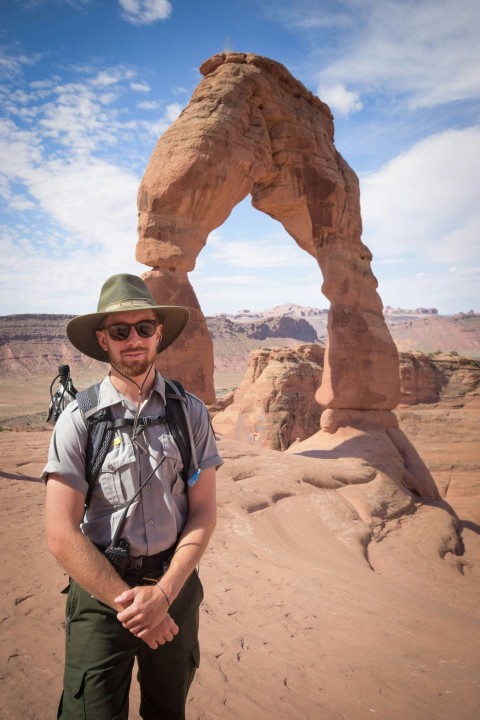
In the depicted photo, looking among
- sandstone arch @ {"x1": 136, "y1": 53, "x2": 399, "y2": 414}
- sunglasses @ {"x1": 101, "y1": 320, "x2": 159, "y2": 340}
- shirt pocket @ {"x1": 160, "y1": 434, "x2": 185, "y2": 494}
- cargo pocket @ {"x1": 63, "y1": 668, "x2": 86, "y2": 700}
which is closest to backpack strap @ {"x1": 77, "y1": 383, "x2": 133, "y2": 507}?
shirt pocket @ {"x1": 160, "y1": 434, "x2": 185, "y2": 494}

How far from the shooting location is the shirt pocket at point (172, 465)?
1745mm

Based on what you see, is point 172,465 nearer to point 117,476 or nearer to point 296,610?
point 117,476

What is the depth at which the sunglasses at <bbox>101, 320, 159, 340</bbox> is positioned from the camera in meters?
1.84

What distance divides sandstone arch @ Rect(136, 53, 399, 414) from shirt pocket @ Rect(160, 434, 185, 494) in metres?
6.41

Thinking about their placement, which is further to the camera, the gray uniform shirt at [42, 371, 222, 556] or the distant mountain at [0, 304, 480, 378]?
the distant mountain at [0, 304, 480, 378]

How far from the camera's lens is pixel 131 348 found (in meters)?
1.84

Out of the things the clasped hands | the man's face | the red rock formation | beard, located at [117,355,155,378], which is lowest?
the red rock formation

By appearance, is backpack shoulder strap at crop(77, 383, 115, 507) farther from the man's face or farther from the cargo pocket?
the cargo pocket

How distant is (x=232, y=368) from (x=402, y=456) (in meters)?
61.6

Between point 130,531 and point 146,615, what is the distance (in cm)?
30

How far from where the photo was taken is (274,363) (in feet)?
63.4

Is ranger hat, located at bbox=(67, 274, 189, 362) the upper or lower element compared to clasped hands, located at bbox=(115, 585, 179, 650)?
upper

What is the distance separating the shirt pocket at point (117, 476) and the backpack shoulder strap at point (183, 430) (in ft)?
0.67

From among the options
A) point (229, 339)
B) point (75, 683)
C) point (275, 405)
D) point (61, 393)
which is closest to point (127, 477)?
point (75, 683)
